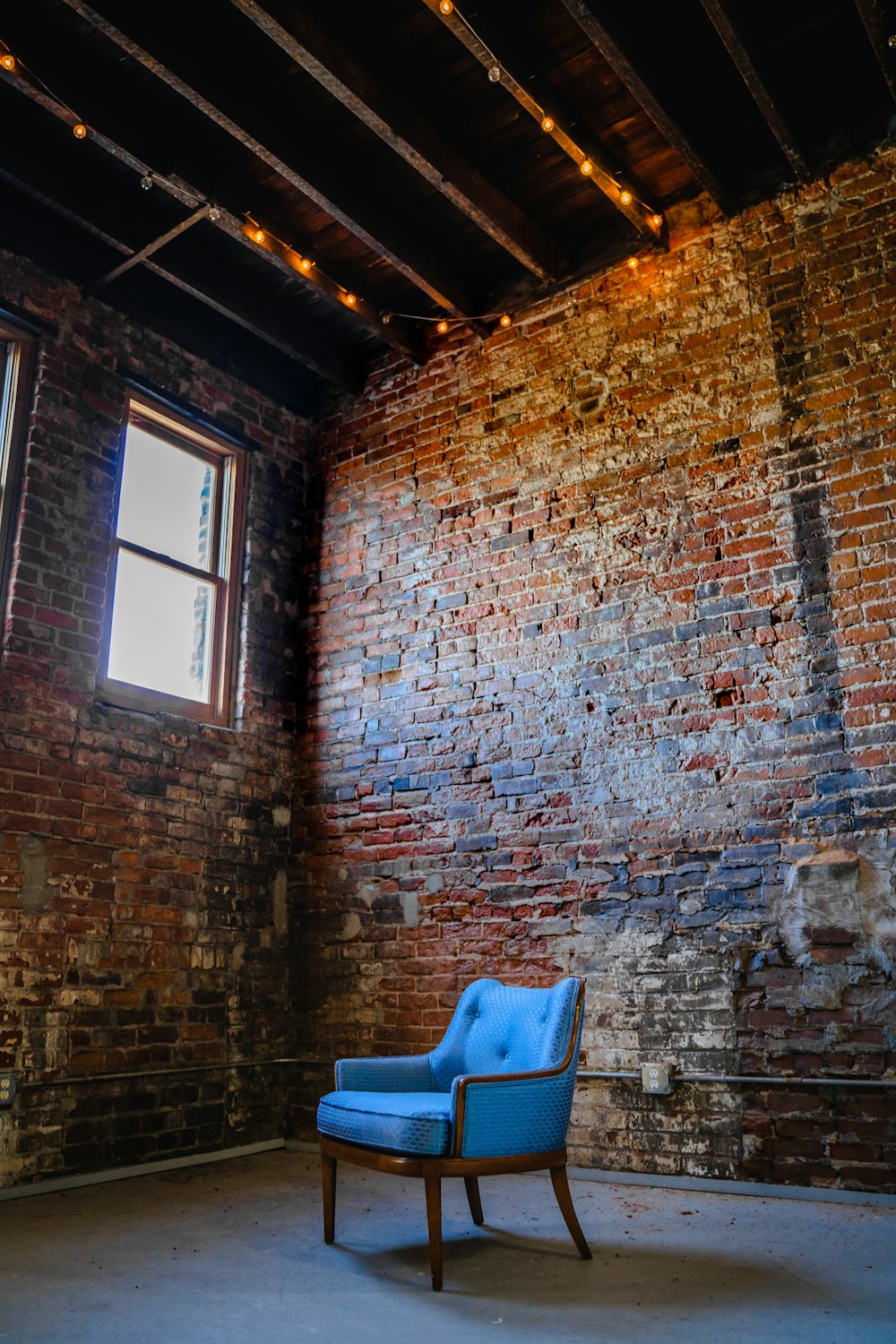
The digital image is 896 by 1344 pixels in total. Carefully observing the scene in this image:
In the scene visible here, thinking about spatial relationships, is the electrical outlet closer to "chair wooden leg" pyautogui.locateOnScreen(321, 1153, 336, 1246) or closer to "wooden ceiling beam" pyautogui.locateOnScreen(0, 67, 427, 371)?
"chair wooden leg" pyautogui.locateOnScreen(321, 1153, 336, 1246)

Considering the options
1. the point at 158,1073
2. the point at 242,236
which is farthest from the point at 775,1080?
the point at 242,236

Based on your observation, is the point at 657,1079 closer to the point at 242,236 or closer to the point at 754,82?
the point at 754,82

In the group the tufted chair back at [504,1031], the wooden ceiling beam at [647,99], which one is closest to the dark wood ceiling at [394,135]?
the wooden ceiling beam at [647,99]

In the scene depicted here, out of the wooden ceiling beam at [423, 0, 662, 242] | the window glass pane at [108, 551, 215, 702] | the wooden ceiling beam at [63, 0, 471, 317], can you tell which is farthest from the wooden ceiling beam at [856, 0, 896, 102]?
the window glass pane at [108, 551, 215, 702]

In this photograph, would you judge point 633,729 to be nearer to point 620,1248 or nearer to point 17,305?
point 620,1248

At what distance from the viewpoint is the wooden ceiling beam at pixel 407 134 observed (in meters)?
3.60

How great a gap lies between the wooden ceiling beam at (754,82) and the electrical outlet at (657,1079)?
11.9ft

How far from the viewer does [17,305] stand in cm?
453

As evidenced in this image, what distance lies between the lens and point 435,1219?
2.72 metres

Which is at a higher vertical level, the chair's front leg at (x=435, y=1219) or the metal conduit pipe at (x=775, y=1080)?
the metal conduit pipe at (x=775, y=1080)

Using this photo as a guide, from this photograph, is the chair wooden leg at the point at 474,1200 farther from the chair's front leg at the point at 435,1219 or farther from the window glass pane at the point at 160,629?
the window glass pane at the point at 160,629

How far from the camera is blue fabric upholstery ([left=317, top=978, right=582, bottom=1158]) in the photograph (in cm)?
283

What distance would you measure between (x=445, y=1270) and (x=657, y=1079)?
139cm

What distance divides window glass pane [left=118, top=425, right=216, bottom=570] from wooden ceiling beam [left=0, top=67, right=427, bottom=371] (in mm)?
956
